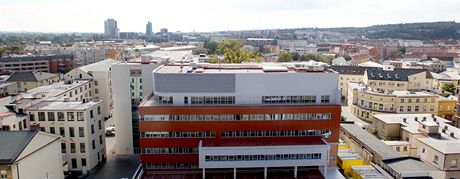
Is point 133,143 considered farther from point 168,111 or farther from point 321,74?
point 321,74

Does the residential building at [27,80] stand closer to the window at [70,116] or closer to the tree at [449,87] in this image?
the window at [70,116]

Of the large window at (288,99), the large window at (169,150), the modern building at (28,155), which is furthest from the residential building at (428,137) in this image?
the modern building at (28,155)

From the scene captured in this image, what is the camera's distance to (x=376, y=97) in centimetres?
7538

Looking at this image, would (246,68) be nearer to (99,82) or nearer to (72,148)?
(72,148)

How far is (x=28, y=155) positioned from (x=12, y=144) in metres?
1.80

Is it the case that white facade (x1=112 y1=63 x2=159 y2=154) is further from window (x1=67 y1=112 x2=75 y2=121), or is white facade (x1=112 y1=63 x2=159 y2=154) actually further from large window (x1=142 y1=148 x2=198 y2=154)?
large window (x1=142 y1=148 x2=198 y2=154)

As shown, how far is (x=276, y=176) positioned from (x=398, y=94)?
150 ft

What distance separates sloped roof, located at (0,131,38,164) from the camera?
33594 millimetres

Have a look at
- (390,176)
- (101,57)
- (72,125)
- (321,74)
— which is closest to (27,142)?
(72,125)

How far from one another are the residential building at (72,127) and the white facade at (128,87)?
4387 mm

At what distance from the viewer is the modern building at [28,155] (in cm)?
3359

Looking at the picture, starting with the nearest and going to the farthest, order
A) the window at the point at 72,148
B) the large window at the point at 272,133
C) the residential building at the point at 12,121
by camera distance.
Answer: the residential building at the point at 12,121
the large window at the point at 272,133
the window at the point at 72,148

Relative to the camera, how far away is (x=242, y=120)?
41812 mm

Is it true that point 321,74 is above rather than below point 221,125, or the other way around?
above
